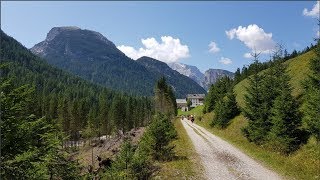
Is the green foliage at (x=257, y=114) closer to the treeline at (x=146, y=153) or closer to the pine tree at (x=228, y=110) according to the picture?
Result: the treeline at (x=146, y=153)

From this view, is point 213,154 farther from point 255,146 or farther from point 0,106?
point 0,106

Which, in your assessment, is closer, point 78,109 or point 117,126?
point 78,109

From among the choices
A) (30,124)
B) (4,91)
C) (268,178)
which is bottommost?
(268,178)

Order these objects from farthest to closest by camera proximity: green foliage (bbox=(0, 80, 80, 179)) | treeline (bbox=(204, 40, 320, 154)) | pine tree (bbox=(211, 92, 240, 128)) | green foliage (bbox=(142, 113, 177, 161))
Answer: pine tree (bbox=(211, 92, 240, 128)) < green foliage (bbox=(142, 113, 177, 161)) < treeline (bbox=(204, 40, 320, 154)) < green foliage (bbox=(0, 80, 80, 179))

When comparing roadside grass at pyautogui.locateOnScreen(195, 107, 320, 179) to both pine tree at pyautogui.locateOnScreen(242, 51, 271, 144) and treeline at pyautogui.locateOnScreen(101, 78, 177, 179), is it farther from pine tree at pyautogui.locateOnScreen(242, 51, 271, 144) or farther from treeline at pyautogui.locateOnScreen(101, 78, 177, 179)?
treeline at pyautogui.locateOnScreen(101, 78, 177, 179)

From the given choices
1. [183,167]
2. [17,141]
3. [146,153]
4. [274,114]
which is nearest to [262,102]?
[274,114]

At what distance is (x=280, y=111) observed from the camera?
34156mm

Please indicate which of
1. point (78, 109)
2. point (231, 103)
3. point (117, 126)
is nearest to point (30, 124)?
point (231, 103)

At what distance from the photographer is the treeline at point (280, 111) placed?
33.0 m

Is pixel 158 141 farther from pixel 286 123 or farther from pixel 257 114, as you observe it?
pixel 257 114

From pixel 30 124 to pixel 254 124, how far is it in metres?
32.5

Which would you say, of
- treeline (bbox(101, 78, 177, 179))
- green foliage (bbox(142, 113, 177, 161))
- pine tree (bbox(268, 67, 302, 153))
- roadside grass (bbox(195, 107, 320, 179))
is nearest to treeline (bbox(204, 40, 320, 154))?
pine tree (bbox(268, 67, 302, 153))

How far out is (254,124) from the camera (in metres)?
42.8

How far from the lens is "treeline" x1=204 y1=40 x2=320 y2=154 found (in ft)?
108
